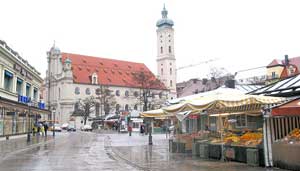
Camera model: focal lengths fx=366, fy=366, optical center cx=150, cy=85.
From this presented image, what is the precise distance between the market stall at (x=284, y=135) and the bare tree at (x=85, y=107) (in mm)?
92974

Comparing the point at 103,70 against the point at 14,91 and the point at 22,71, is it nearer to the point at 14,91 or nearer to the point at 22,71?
the point at 22,71

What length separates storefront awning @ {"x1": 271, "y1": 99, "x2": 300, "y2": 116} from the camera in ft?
39.7

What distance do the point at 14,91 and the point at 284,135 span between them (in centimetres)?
3870

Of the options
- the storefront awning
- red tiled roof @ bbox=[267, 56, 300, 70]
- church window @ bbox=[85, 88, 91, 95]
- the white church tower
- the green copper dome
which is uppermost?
the green copper dome

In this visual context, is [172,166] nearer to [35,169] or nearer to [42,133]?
[35,169]

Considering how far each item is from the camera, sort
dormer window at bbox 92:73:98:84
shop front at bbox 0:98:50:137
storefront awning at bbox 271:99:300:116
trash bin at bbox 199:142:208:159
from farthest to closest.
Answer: dormer window at bbox 92:73:98:84 → shop front at bbox 0:98:50:137 → trash bin at bbox 199:142:208:159 → storefront awning at bbox 271:99:300:116

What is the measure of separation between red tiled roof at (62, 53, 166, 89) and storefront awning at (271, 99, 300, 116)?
105 meters

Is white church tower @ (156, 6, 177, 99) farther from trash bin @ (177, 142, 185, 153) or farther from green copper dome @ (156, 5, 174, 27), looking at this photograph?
trash bin @ (177, 142, 185, 153)

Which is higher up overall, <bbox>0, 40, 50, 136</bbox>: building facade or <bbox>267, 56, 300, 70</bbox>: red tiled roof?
<bbox>267, 56, 300, 70</bbox>: red tiled roof

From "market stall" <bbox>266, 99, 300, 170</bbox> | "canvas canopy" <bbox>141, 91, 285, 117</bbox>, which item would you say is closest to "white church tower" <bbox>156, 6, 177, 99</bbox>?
"canvas canopy" <bbox>141, 91, 285, 117</bbox>

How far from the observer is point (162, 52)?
130875 millimetres

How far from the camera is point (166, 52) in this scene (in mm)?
129625

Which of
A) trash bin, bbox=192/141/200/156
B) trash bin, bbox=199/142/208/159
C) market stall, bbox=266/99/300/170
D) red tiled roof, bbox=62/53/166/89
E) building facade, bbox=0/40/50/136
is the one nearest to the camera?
market stall, bbox=266/99/300/170

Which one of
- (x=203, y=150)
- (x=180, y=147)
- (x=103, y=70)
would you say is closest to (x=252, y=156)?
(x=203, y=150)
